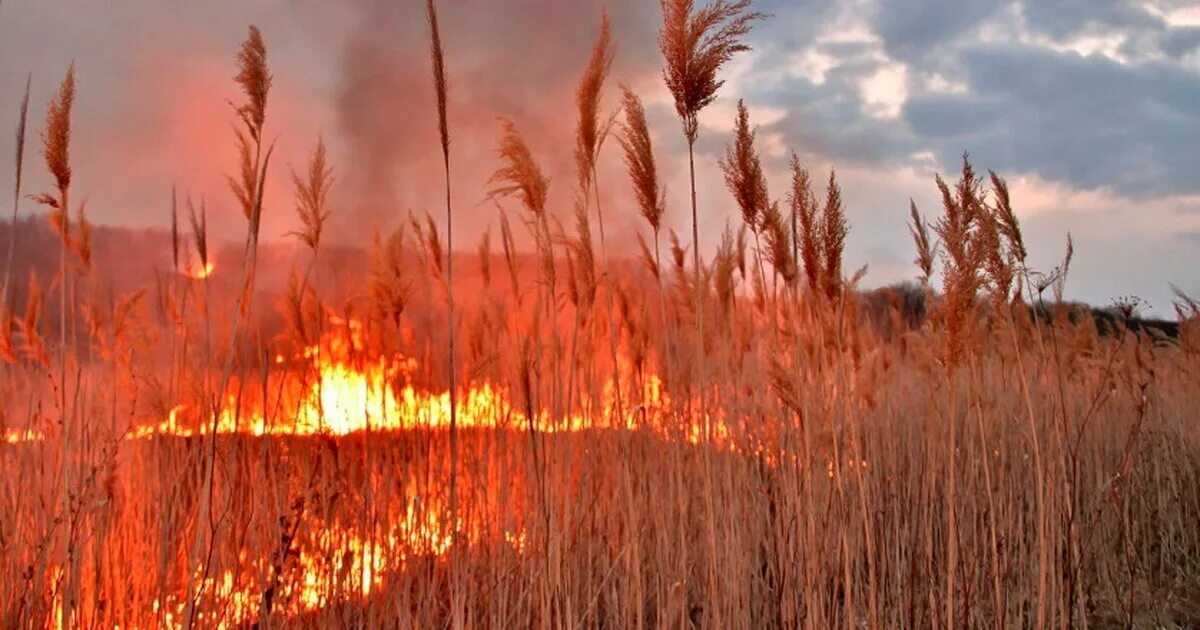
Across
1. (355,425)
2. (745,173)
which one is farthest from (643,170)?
(355,425)

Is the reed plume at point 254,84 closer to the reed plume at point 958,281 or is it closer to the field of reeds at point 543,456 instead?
the field of reeds at point 543,456

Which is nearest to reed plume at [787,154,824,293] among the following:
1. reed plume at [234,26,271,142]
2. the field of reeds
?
the field of reeds

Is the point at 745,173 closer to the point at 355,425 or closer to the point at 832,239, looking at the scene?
the point at 832,239

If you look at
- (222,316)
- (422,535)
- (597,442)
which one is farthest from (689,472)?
(222,316)

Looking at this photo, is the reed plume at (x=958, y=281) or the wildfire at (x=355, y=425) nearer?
the reed plume at (x=958, y=281)

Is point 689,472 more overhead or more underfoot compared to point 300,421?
more underfoot

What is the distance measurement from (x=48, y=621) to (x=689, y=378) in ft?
9.58

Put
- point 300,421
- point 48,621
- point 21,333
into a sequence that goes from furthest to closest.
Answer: point 21,333
point 300,421
point 48,621

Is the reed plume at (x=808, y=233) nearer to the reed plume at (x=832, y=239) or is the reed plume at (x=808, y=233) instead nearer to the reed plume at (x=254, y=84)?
the reed plume at (x=832, y=239)

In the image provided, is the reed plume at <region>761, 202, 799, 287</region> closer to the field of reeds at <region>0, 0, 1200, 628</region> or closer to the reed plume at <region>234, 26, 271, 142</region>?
the field of reeds at <region>0, 0, 1200, 628</region>

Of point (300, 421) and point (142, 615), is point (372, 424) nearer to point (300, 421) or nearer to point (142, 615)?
point (300, 421)

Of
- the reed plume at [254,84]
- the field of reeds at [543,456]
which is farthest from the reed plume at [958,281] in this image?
the reed plume at [254,84]

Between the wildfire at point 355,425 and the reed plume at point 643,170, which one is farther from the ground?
the reed plume at point 643,170

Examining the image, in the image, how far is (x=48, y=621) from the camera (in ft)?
10.0
